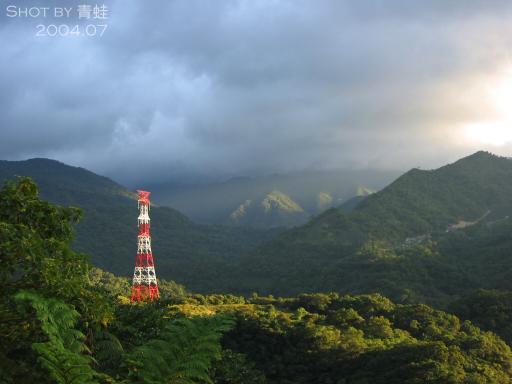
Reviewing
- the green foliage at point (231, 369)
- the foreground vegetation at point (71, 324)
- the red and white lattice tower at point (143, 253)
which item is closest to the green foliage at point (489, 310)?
the red and white lattice tower at point (143, 253)

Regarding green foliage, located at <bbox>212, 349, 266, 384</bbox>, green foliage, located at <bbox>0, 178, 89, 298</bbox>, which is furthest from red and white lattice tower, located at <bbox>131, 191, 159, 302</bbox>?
green foliage, located at <bbox>0, 178, 89, 298</bbox>

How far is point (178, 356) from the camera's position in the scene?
1211cm

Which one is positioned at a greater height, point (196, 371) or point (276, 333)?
point (196, 371)

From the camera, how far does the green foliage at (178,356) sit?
37.0 feet

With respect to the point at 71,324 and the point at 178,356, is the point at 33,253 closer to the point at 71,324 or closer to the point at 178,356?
the point at 71,324

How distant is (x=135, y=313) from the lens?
16.4m

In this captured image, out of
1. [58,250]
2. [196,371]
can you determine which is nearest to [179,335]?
[196,371]

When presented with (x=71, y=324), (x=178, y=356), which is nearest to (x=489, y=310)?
(x=178, y=356)

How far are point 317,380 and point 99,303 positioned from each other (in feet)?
156

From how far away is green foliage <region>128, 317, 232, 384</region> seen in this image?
444 inches

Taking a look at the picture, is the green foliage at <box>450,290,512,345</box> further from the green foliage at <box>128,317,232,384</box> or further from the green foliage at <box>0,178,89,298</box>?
the green foliage at <box>0,178,89,298</box>

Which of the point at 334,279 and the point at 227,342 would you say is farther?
the point at 334,279

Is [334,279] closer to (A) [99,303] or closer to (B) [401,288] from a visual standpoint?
(B) [401,288]

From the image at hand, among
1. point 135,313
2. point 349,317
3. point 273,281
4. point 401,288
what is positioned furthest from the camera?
point 273,281
